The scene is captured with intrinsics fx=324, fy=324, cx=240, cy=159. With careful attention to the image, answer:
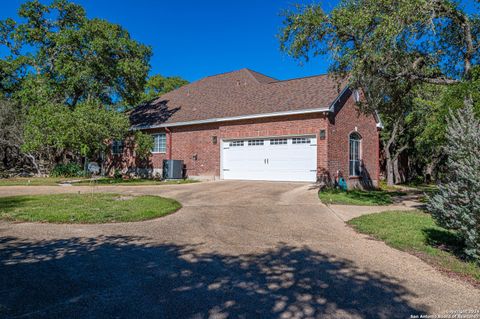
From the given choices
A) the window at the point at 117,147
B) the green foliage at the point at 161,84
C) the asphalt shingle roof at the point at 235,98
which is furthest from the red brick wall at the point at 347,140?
the green foliage at the point at 161,84

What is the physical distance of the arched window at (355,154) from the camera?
674 inches

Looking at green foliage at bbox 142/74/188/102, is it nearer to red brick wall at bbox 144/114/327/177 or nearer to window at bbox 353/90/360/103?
red brick wall at bbox 144/114/327/177

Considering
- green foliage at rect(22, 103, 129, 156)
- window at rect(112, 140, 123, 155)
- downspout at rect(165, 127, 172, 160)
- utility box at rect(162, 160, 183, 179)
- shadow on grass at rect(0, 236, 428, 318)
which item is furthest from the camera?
window at rect(112, 140, 123, 155)

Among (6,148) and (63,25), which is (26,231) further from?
(6,148)

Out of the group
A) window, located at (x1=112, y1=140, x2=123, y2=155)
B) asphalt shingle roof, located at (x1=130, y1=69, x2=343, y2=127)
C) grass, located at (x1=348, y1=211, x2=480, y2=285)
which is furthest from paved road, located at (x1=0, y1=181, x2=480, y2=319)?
window, located at (x1=112, y1=140, x2=123, y2=155)

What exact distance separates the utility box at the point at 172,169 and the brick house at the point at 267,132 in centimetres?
65

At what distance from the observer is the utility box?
18.8m

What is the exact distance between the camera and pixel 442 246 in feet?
19.1

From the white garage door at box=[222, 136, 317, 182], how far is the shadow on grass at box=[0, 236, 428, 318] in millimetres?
10304

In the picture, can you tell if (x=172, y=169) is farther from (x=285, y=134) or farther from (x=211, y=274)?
(x=211, y=274)

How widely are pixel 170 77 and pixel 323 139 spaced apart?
121 ft

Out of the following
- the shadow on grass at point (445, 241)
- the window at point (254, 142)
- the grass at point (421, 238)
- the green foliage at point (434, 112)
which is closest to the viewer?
the grass at point (421, 238)

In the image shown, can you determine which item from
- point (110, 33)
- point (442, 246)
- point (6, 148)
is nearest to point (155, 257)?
point (442, 246)

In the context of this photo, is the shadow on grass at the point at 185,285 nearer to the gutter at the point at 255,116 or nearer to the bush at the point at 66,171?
the gutter at the point at 255,116
